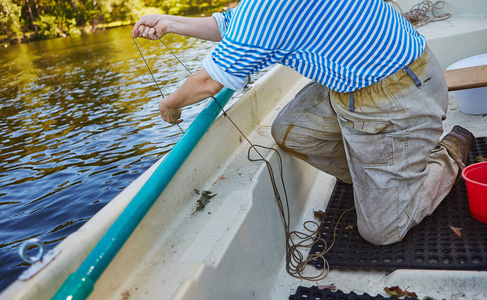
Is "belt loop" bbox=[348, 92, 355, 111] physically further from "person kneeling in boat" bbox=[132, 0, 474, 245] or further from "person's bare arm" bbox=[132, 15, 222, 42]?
"person's bare arm" bbox=[132, 15, 222, 42]

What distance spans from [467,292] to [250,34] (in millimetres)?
1295

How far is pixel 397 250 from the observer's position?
2047 mm

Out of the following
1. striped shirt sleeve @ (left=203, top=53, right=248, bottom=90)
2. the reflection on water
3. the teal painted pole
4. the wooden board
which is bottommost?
the reflection on water

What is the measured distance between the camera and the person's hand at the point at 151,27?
2.29 metres

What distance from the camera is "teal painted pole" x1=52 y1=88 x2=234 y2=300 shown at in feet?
4.10

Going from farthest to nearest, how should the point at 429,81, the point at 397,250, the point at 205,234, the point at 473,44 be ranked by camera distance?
the point at 473,44 < the point at 397,250 < the point at 429,81 < the point at 205,234

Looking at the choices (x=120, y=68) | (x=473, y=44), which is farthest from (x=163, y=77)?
(x=473, y=44)

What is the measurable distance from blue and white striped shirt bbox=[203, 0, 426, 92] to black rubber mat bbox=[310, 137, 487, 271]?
74 centimetres

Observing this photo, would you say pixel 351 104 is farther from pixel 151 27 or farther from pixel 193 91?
pixel 151 27

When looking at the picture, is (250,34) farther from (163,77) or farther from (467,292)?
(163,77)

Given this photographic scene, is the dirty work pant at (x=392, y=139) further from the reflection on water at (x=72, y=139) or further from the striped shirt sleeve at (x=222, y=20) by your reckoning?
the reflection on water at (x=72, y=139)

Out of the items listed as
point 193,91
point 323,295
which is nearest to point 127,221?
point 193,91

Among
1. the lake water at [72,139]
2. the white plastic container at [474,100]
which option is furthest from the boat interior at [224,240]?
the lake water at [72,139]

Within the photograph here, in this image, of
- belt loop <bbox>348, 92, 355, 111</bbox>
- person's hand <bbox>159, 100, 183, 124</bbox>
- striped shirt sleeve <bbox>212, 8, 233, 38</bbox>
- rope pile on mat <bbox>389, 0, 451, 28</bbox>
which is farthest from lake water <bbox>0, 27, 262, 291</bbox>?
rope pile on mat <bbox>389, 0, 451, 28</bbox>
